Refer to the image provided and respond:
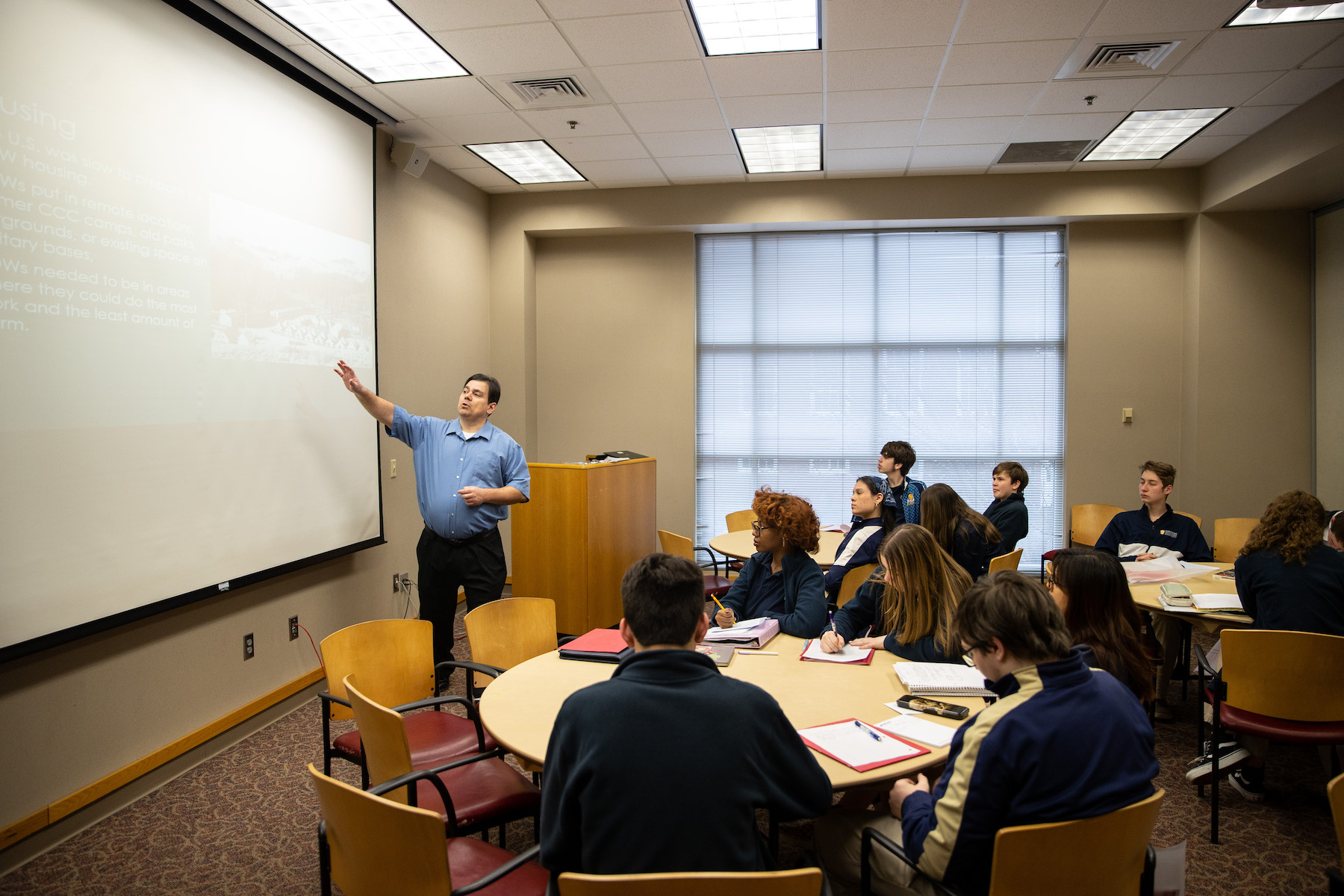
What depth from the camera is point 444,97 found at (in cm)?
456

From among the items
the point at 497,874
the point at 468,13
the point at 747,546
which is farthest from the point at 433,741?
the point at 468,13

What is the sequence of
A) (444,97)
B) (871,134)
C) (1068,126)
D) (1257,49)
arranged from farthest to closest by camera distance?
(871,134)
(1068,126)
(444,97)
(1257,49)

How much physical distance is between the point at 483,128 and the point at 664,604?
4.53 m

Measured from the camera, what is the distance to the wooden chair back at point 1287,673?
8.34 ft

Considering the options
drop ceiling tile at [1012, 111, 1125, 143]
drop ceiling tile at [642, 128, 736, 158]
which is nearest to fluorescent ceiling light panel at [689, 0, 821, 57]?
drop ceiling tile at [642, 128, 736, 158]

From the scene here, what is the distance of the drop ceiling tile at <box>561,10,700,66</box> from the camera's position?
372 centimetres

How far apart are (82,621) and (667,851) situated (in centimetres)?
264

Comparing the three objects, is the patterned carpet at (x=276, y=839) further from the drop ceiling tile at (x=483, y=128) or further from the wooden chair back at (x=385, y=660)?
the drop ceiling tile at (x=483, y=128)

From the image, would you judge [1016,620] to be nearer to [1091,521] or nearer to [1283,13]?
[1283,13]

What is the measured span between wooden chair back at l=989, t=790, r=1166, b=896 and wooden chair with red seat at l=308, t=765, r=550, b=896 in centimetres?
91

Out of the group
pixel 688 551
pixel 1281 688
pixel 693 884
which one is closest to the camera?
pixel 693 884

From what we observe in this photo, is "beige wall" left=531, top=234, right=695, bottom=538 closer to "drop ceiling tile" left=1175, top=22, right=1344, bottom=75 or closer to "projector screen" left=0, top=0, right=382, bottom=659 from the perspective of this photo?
"projector screen" left=0, top=0, right=382, bottom=659

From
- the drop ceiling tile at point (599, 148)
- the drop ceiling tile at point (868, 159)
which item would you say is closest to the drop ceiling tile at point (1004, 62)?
the drop ceiling tile at point (868, 159)

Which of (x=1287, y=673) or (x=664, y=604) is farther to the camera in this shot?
(x=1287, y=673)
